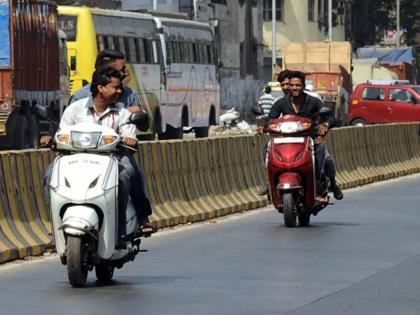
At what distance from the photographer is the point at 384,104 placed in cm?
4803

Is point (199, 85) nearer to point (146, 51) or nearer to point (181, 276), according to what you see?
point (146, 51)

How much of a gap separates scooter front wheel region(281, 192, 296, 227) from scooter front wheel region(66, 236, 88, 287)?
555cm

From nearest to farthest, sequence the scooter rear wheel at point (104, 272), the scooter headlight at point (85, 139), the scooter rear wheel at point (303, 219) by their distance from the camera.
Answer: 1. the scooter headlight at point (85, 139)
2. the scooter rear wheel at point (104, 272)
3. the scooter rear wheel at point (303, 219)

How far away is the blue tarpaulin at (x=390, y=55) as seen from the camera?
7706cm

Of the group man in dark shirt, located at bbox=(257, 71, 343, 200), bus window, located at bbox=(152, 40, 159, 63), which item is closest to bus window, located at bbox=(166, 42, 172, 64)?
bus window, located at bbox=(152, 40, 159, 63)

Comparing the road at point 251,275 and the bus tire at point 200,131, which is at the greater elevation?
the road at point 251,275

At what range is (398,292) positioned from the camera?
35.8 ft

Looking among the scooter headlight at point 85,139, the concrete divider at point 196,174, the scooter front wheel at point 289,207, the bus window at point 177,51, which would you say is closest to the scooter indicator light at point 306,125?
the scooter front wheel at point 289,207

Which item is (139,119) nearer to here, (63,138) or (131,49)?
(63,138)

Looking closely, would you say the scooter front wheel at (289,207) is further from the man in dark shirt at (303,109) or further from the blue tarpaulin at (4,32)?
the blue tarpaulin at (4,32)

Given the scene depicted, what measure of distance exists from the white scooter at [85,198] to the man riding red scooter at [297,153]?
213 inches

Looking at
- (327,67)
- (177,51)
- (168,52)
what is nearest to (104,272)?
(168,52)

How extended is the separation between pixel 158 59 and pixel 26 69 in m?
9.35

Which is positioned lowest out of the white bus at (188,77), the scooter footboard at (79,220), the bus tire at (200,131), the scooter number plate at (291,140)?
the bus tire at (200,131)
